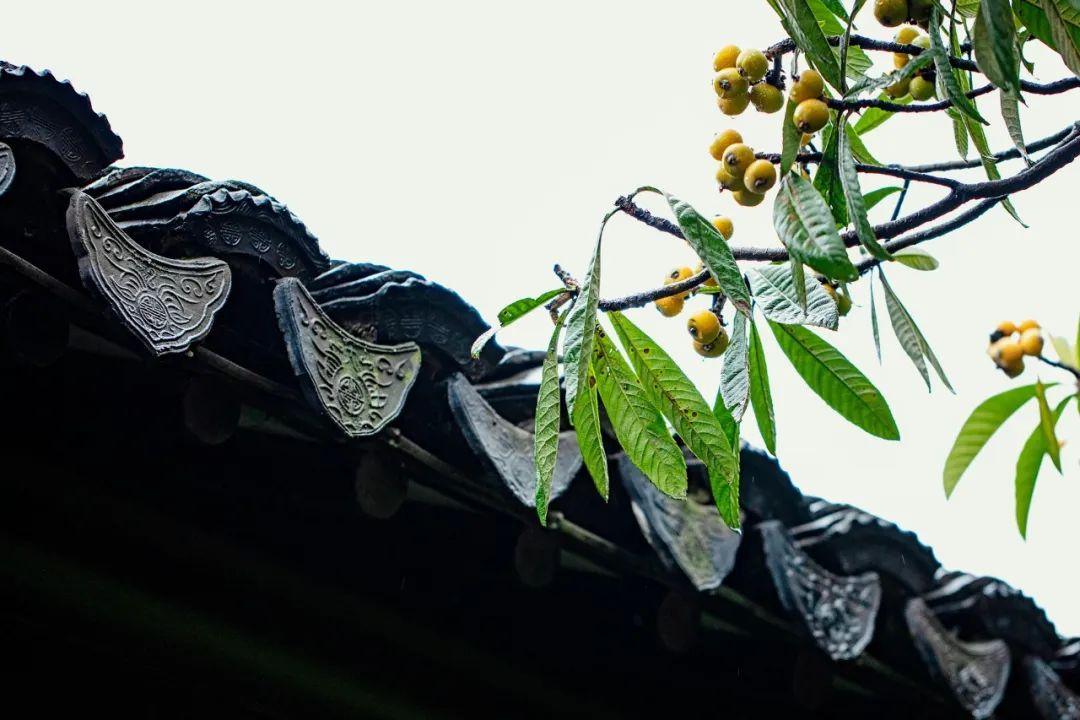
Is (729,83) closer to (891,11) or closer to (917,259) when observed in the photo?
(891,11)

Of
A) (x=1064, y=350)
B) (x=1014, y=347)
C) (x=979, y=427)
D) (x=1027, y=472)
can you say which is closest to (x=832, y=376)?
(x=1014, y=347)

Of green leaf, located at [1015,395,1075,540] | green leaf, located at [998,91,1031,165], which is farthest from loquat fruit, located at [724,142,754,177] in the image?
green leaf, located at [1015,395,1075,540]

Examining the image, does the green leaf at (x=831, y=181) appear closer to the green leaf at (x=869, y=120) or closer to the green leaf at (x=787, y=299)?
the green leaf at (x=787, y=299)

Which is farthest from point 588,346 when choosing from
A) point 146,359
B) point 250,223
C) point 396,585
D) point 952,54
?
point 396,585

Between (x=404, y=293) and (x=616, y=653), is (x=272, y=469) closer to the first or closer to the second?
(x=404, y=293)

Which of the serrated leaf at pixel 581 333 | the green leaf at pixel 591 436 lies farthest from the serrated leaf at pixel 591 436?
the serrated leaf at pixel 581 333

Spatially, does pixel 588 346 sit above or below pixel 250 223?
below
